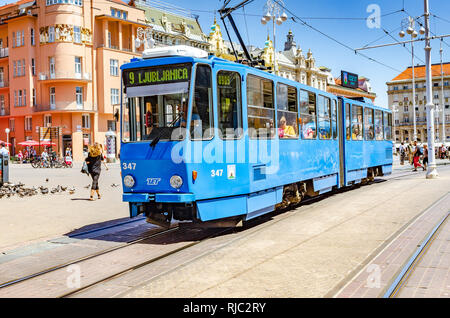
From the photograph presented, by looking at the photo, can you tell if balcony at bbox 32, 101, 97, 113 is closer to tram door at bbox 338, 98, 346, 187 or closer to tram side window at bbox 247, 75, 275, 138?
tram door at bbox 338, 98, 346, 187

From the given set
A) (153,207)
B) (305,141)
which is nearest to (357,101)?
(305,141)

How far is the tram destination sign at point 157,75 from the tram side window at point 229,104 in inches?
27.4

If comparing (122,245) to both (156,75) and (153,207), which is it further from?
(156,75)

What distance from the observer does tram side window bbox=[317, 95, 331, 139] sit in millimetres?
13195

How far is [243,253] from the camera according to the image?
23.9 ft

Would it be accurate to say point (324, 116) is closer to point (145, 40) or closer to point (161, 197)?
point (161, 197)

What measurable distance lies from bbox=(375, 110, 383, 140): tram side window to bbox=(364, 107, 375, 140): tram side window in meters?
0.57

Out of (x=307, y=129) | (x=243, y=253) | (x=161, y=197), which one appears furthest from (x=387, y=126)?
(x=243, y=253)

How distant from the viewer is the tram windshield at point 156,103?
8211 mm

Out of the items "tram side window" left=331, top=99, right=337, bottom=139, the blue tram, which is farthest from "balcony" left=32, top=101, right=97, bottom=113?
the blue tram

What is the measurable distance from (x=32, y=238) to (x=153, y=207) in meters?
2.50

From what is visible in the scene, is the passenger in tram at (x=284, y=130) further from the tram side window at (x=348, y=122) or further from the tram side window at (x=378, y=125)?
the tram side window at (x=378, y=125)
